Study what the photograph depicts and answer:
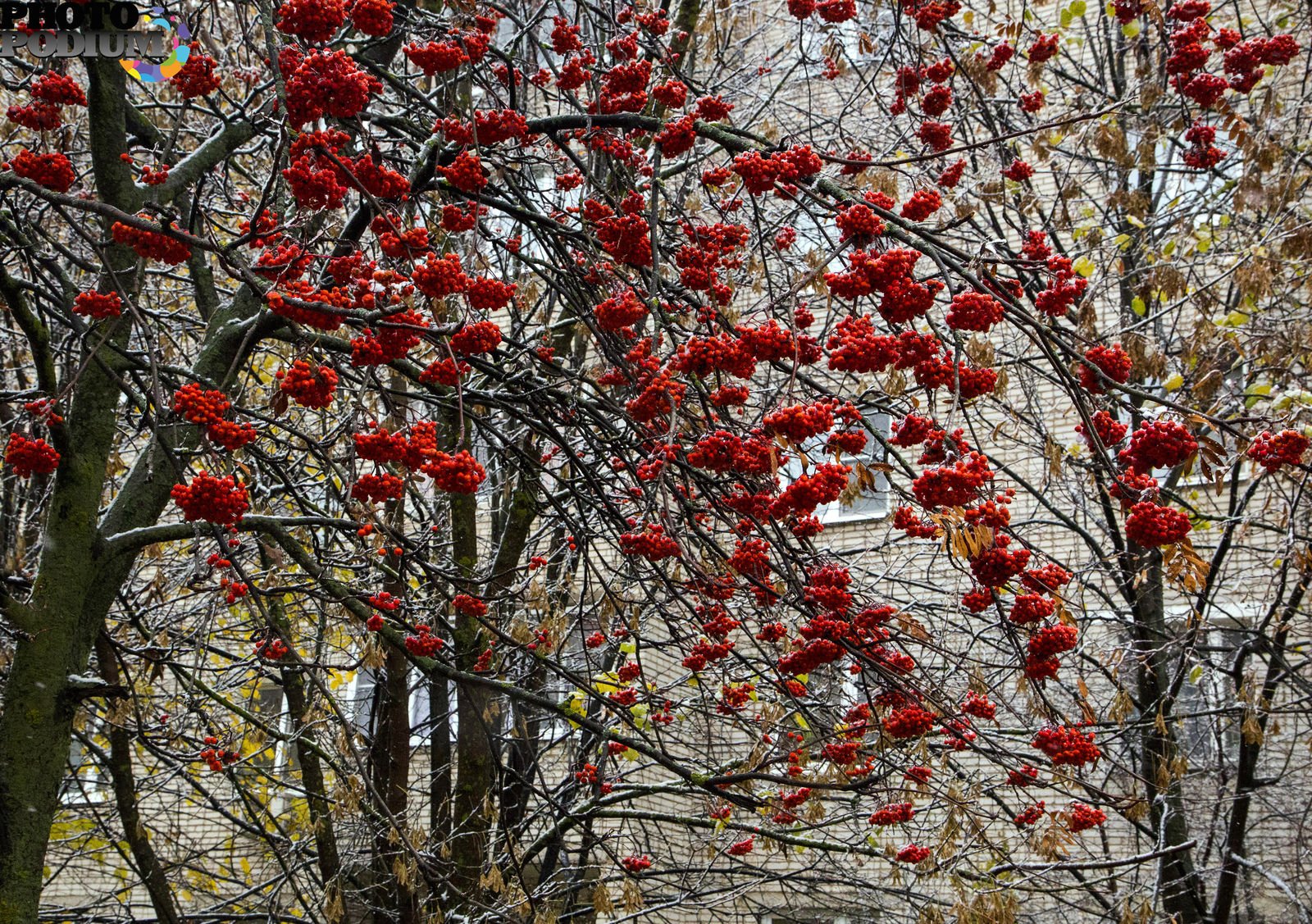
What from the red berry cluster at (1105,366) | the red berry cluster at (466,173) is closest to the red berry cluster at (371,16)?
the red berry cluster at (466,173)

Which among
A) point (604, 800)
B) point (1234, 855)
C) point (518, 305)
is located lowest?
point (1234, 855)

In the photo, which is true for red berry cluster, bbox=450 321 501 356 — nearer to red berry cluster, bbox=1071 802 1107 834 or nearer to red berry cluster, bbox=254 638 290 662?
red berry cluster, bbox=254 638 290 662

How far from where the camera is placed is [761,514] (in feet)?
11.2

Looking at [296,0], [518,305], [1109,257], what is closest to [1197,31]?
[1109,257]

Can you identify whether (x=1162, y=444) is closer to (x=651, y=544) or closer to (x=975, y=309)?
(x=975, y=309)

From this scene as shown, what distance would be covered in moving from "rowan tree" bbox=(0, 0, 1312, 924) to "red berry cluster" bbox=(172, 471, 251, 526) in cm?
3

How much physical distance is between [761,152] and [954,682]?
5.50 m

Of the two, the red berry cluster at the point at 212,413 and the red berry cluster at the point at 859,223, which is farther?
the red berry cluster at the point at 859,223

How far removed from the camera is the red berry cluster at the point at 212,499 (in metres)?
2.73

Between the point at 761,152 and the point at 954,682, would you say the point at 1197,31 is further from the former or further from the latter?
the point at 954,682

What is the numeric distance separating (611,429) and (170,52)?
7.88ft

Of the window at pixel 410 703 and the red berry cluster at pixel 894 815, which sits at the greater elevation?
the window at pixel 410 703

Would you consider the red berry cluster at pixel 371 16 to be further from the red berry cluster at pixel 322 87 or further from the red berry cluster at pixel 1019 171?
the red berry cluster at pixel 1019 171

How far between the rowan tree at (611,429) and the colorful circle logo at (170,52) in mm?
231
